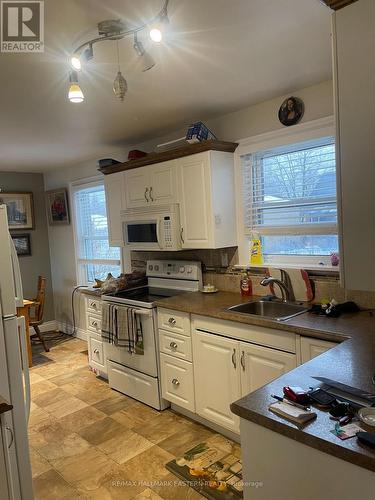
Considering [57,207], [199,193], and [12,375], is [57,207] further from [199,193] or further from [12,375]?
[12,375]

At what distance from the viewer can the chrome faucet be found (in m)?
2.68

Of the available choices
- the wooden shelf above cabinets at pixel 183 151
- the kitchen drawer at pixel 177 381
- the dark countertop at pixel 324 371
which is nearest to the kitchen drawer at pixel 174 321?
the dark countertop at pixel 324 371

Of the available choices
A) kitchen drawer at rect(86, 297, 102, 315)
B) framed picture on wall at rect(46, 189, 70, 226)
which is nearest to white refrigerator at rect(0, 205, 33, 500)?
kitchen drawer at rect(86, 297, 102, 315)

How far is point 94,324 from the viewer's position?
382 cm

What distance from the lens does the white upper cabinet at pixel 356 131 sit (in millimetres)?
1138

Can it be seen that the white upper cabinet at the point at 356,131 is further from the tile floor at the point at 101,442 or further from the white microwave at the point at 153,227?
the white microwave at the point at 153,227

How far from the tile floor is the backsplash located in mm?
1147

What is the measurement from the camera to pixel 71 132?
3.38 m

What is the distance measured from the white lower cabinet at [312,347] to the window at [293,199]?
0.86 m

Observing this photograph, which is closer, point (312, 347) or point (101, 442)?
point (312, 347)


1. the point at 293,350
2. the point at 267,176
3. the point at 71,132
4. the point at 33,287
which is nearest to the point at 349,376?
the point at 293,350

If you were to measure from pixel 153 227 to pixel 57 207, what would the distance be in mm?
2536

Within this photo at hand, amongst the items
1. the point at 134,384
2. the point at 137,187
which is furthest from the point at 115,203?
the point at 134,384

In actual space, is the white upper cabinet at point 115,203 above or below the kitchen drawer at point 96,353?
above
